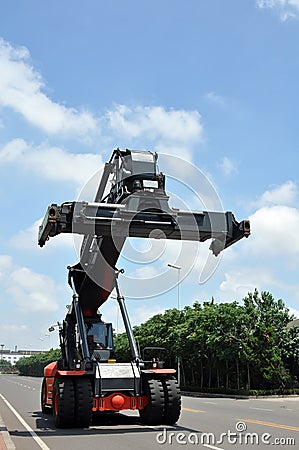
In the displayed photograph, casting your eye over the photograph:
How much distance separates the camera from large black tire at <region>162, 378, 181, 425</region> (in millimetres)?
15758

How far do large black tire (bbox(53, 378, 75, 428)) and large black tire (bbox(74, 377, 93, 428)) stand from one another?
101 mm

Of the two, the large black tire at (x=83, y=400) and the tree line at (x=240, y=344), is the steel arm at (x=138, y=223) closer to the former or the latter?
the large black tire at (x=83, y=400)

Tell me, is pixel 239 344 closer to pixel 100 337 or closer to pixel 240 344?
pixel 240 344

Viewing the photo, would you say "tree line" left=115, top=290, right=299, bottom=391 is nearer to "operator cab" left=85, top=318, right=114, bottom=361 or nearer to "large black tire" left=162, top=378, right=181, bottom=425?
"operator cab" left=85, top=318, right=114, bottom=361

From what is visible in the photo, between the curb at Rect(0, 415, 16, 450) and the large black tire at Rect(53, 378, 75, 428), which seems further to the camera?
the large black tire at Rect(53, 378, 75, 428)

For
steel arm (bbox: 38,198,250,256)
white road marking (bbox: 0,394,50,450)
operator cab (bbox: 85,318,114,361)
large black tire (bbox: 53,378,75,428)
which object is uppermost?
steel arm (bbox: 38,198,250,256)

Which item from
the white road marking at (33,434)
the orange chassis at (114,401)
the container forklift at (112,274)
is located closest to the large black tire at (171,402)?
the container forklift at (112,274)

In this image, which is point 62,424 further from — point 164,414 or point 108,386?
point 164,414

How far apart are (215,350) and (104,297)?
26.5m

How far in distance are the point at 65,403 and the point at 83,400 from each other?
446mm

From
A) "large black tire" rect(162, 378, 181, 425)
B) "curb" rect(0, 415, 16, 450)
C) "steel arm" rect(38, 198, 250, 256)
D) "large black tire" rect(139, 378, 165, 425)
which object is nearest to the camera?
"curb" rect(0, 415, 16, 450)

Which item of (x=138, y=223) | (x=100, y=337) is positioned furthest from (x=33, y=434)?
(x=138, y=223)

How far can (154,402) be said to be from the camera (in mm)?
15508

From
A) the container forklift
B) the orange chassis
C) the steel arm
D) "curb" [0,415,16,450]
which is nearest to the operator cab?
the container forklift
